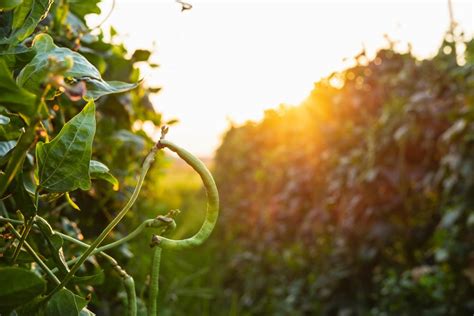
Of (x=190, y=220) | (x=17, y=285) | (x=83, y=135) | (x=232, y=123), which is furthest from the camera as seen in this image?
(x=190, y=220)

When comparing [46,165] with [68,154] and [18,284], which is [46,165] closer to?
[68,154]

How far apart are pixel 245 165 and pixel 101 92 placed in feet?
20.2

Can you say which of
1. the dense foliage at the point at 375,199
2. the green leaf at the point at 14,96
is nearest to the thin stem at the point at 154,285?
the green leaf at the point at 14,96

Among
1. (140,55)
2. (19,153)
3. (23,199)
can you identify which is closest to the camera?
(19,153)

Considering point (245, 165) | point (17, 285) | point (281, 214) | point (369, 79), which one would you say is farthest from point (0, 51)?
point (245, 165)

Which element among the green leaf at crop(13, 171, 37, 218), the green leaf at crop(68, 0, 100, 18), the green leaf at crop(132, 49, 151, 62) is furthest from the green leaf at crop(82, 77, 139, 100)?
the green leaf at crop(132, 49, 151, 62)

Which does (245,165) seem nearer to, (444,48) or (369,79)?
(369,79)

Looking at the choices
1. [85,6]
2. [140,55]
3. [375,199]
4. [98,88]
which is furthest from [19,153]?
[375,199]

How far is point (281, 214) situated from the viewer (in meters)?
4.88

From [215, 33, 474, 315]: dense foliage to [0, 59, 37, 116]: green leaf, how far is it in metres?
2.23

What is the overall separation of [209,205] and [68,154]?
0.52 feet

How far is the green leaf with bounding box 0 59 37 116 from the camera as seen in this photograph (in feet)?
1.76

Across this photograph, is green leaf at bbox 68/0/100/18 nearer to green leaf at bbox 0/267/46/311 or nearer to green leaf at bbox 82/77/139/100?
green leaf at bbox 82/77/139/100

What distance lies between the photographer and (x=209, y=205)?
2.29ft
